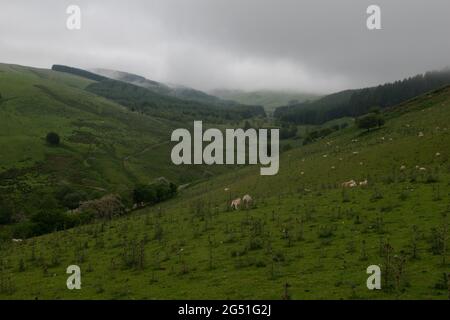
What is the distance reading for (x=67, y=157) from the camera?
14350 centimetres

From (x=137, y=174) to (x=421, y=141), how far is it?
104533mm

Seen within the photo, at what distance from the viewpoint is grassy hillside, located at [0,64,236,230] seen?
11812cm

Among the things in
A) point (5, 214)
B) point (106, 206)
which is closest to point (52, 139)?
point (5, 214)

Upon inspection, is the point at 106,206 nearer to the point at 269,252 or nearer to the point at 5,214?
the point at 5,214

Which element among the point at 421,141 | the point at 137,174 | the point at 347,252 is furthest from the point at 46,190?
the point at 347,252

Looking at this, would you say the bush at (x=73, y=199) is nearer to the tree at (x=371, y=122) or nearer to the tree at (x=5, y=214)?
the tree at (x=5, y=214)

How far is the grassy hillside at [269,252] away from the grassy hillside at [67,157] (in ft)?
228

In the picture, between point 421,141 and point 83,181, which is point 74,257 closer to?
point 421,141

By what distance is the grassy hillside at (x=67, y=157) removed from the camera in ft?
388

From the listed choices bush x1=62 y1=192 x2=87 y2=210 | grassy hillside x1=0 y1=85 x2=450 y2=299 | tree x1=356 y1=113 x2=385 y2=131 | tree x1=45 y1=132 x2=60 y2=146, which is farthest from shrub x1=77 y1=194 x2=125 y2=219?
tree x1=45 y1=132 x2=60 y2=146

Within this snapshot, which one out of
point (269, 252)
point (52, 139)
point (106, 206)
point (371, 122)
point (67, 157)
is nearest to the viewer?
point (269, 252)

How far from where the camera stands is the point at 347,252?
1830 centimetres

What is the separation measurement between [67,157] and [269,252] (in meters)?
135
